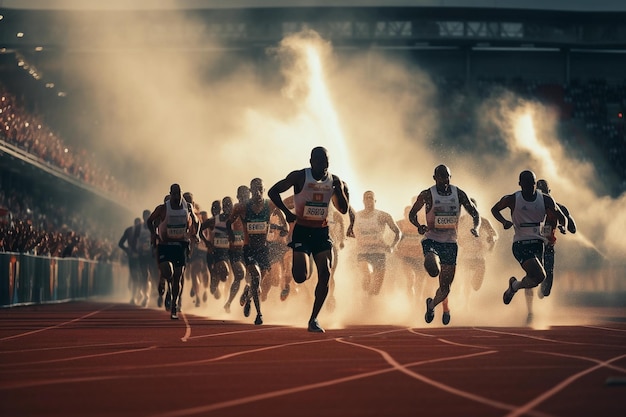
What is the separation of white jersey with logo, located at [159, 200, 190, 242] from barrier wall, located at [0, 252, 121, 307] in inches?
284

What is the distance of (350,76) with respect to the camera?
226ft

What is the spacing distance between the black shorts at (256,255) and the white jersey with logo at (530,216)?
404cm

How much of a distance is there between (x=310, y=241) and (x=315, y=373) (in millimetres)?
6228

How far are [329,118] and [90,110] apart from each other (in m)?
13.0

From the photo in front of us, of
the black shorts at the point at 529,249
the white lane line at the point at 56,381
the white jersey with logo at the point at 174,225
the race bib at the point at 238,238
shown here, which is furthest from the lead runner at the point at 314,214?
the white lane line at the point at 56,381

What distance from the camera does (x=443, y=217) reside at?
17844 millimetres

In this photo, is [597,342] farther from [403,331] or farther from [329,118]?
[329,118]

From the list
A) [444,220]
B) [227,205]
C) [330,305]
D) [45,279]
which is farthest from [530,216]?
[45,279]

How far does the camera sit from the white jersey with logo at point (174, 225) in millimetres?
20609

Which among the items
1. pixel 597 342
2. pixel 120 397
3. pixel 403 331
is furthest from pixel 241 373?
pixel 403 331

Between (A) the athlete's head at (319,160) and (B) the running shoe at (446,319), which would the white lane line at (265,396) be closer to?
(A) the athlete's head at (319,160)

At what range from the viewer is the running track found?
7.47 meters

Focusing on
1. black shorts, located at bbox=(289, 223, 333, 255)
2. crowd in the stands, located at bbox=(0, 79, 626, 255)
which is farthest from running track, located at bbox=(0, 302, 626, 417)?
crowd in the stands, located at bbox=(0, 79, 626, 255)

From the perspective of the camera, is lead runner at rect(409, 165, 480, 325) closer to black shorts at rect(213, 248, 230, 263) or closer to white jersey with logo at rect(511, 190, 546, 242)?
white jersey with logo at rect(511, 190, 546, 242)
